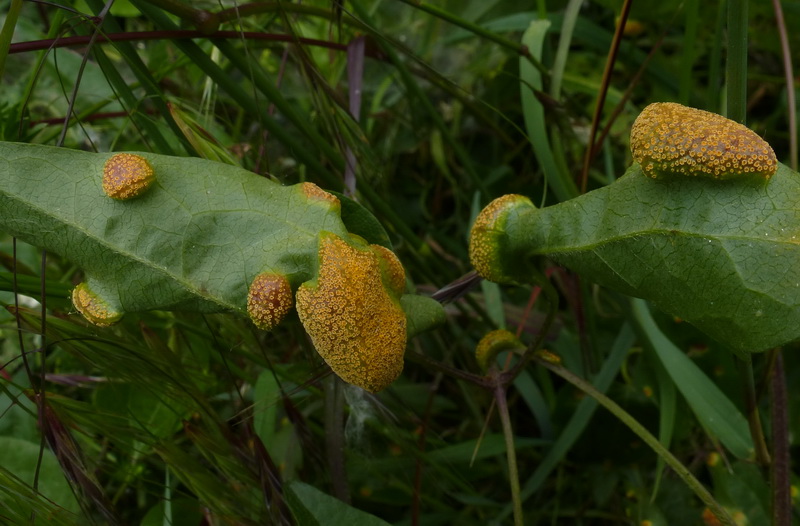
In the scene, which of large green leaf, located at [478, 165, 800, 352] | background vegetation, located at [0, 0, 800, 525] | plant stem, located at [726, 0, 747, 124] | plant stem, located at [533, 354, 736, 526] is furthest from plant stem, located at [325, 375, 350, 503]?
plant stem, located at [726, 0, 747, 124]

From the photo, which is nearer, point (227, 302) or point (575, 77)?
point (227, 302)

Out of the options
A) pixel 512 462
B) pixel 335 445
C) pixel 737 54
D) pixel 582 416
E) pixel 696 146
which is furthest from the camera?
pixel 582 416

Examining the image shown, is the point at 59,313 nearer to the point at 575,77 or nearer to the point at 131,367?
the point at 131,367

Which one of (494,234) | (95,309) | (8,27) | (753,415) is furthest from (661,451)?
(8,27)

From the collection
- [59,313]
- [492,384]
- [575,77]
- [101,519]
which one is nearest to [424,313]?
[492,384]

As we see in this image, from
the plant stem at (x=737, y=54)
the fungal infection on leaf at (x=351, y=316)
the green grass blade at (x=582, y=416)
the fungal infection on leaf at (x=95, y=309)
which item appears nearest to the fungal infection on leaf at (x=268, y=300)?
the fungal infection on leaf at (x=351, y=316)

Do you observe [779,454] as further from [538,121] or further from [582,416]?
[538,121]
